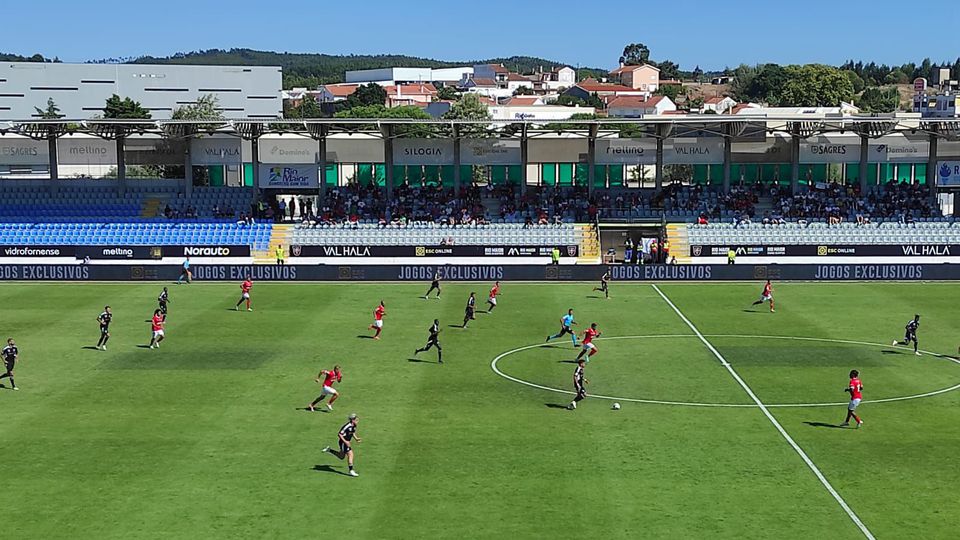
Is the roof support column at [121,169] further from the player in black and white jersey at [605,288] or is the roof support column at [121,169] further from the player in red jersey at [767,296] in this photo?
the player in red jersey at [767,296]

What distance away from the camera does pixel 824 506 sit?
2231 centimetres

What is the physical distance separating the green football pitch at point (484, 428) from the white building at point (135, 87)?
125685 mm

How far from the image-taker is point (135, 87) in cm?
16788

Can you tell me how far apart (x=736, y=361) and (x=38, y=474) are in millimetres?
22654

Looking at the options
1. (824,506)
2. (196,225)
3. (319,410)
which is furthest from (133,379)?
(196,225)

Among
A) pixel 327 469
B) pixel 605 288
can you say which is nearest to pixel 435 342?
pixel 327 469

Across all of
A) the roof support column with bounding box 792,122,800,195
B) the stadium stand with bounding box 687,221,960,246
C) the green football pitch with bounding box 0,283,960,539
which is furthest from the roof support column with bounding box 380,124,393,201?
the roof support column with bounding box 792,122,800,195

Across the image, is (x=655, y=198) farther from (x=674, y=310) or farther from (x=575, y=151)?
(x=674, y=310)

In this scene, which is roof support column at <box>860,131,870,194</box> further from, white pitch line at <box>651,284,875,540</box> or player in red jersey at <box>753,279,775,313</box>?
white pitch line at <box>651,284,875,540</box>

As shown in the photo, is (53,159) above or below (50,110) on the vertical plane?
below

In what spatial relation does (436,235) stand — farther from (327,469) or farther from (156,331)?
(327,469)

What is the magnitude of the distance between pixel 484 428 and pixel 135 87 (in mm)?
153104

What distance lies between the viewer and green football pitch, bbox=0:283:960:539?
21.8 metres

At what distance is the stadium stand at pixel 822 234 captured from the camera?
6581 cm
